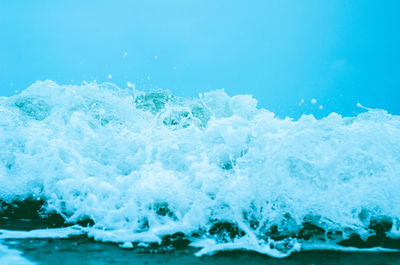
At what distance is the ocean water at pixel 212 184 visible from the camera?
256 centimetres

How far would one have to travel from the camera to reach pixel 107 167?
3.66 meters

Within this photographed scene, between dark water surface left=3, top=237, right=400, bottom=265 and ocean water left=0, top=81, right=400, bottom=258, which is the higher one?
ocean water left=0, top=81, right=400, bottom=258

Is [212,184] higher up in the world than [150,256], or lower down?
higher up

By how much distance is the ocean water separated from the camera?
8.41ft

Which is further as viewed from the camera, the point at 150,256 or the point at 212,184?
the point at 212,184

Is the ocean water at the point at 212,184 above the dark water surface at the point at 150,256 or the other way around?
above

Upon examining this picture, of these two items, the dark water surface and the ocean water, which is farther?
the ocean water

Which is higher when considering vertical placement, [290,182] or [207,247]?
[290,182]

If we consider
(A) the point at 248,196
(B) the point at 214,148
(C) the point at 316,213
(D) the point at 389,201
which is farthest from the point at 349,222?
(B) the point at 214,148

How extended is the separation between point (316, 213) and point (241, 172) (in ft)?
2.26

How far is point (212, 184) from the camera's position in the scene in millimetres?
3014

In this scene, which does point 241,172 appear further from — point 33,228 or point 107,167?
point 33,228

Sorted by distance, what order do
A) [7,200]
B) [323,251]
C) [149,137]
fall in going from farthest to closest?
[149,137], [7,200], [323,251]

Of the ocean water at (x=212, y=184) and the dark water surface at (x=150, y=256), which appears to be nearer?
the dark water surface at (x=150, y=256)
